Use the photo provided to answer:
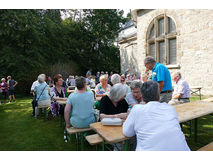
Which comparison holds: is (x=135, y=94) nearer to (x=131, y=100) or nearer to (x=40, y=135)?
(x=131, y=100)

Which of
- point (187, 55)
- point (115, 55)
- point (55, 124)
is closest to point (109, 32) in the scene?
point (115, 55)

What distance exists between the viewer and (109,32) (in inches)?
1074

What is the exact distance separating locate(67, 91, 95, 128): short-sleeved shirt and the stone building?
8.23m

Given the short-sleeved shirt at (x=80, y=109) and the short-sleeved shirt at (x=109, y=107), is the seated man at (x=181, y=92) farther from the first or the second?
the short-sleeved shirt at (x=80, y=109)

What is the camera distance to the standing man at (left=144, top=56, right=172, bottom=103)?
3793 mm

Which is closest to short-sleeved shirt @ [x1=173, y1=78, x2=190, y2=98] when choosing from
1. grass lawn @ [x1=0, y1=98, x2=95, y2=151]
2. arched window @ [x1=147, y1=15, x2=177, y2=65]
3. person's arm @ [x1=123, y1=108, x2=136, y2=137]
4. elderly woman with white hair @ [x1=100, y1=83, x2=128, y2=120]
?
elderly woman with white hair @ [x1=100, y1=83, x2=128, y2=120]

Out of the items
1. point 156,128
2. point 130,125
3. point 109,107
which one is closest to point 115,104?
point 109,107

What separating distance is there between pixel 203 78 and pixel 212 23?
115 inches

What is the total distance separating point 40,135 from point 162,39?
1012 cm

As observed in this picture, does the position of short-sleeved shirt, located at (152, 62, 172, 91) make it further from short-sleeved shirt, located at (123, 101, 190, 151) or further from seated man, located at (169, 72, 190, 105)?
short-sleeved shirt, located at (123, 101, 190, 151)

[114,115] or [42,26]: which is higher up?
[42,26]
